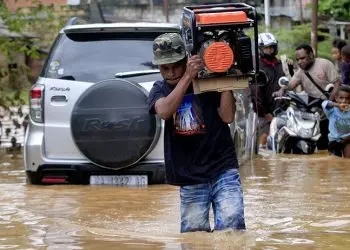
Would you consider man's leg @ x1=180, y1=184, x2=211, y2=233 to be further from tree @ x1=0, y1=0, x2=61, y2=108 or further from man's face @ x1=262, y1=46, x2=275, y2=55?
tree @ x1=0, y1=0, x2=61, y2=108

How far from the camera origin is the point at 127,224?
8836 mm

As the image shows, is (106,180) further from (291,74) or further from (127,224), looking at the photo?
(291,74)

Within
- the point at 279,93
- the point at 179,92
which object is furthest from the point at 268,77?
the point at 179,92

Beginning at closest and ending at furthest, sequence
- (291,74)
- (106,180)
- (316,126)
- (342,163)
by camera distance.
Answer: (106,180) < (342,163) < (316,126) < (291,74)

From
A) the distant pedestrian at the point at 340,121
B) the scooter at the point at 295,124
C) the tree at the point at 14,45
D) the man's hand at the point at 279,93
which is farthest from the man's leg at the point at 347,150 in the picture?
the tree at the point at 14,45

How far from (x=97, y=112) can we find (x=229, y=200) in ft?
13.3

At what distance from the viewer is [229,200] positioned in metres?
6.82

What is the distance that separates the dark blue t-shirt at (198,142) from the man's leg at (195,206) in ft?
0.30

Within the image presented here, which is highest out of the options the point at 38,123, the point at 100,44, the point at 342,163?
the point at 100,44

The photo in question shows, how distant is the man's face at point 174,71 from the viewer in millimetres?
6891

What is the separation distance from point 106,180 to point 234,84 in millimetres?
4485

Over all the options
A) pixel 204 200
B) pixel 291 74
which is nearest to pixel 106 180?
pixel 204 200

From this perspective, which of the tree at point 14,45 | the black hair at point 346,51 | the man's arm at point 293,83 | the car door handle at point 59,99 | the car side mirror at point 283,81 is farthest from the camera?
the tree at point 14,45

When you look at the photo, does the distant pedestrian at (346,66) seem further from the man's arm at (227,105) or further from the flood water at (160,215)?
the man's arm at (227,105)
